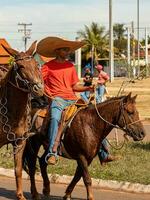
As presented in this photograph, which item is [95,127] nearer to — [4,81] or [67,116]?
[67,116]

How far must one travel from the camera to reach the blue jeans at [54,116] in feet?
26.7

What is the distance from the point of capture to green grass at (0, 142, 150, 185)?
9.88 m

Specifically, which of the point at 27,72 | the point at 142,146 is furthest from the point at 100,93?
the point at 27,72

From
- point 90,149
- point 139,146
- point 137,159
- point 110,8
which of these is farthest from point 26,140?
point 110,8

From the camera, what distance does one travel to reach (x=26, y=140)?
844 centimetres

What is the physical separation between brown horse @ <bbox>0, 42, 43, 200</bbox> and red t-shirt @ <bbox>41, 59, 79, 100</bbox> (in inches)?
22.5

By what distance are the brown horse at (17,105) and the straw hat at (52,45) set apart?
685 millimetres

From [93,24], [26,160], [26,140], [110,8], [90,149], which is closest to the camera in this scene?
[90,149]

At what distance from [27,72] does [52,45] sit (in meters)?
1.22

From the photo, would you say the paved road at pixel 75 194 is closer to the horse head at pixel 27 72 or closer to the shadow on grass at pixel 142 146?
the horse head at pixel 27 72

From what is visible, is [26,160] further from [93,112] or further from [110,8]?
[110,8]

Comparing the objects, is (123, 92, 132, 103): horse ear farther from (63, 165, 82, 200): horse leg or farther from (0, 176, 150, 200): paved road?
(0, 176, 150, 200): paved road

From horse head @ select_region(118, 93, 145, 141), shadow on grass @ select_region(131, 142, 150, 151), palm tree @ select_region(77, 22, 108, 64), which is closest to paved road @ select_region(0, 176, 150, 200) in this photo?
horse head @ select_region(118, 93, 145, 141)

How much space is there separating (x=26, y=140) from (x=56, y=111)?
0.69 metres
